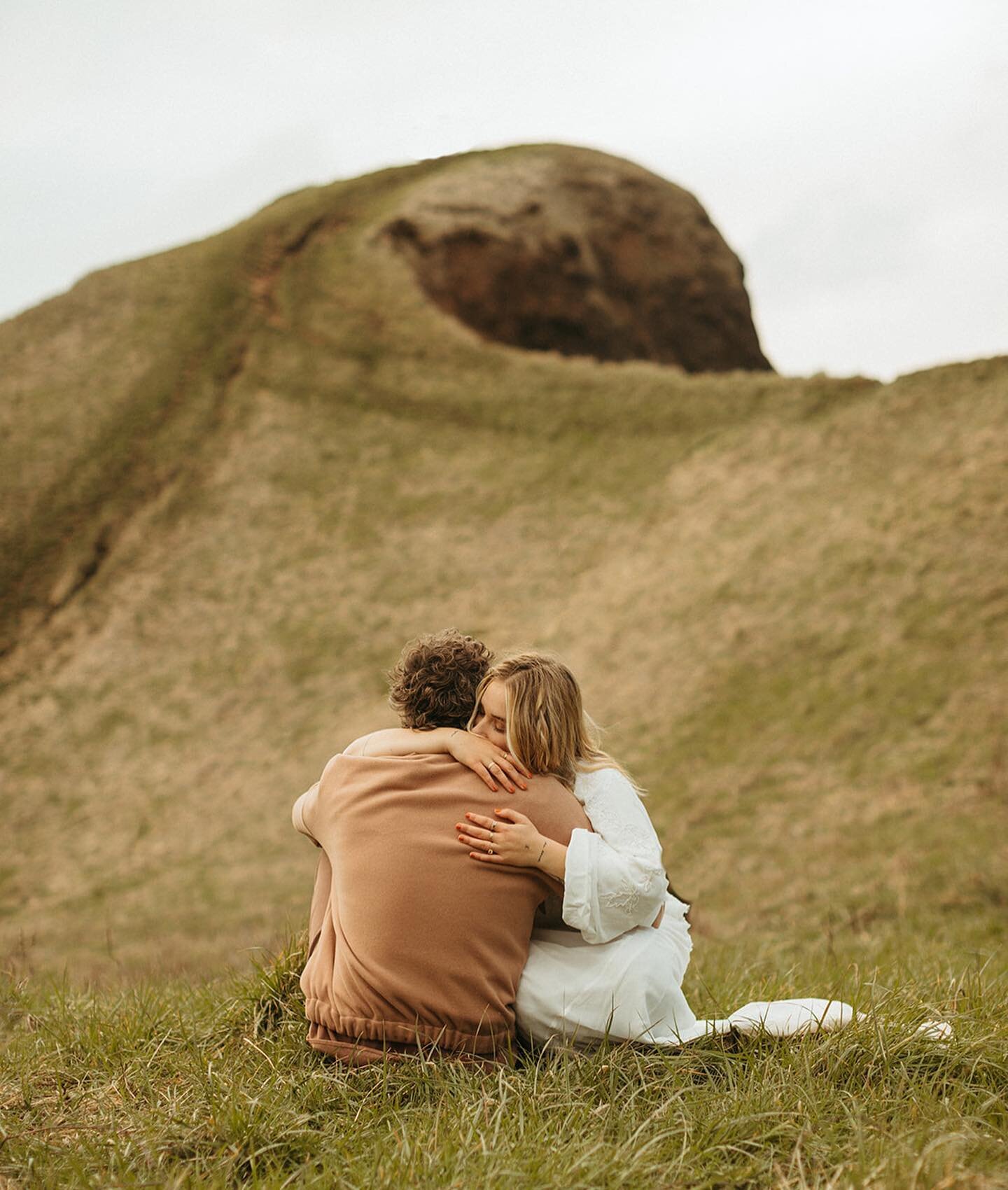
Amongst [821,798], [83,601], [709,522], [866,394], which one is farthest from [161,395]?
[821,798]

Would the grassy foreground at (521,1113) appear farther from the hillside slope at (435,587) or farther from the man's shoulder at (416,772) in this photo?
the hillside slope at (435,587)

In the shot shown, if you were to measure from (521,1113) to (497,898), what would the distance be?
604 mm

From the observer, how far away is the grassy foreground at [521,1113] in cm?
244

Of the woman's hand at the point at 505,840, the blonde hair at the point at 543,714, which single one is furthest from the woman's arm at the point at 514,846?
the blonde hair at the point at 543,714

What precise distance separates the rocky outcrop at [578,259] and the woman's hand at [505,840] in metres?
29.0

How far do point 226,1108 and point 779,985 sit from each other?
8.76 feet

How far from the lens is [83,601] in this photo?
21.7 meters

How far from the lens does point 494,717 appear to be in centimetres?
→ 321

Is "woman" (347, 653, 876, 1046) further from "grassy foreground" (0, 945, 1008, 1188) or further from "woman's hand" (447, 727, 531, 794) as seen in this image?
"grassy foreground" (0, 945, 1008, 1188)

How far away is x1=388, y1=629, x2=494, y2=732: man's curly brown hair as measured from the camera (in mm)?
3408

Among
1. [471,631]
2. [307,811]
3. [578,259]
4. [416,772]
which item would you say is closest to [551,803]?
[416,772]

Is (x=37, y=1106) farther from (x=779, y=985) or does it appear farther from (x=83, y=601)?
(x=83, y=601)

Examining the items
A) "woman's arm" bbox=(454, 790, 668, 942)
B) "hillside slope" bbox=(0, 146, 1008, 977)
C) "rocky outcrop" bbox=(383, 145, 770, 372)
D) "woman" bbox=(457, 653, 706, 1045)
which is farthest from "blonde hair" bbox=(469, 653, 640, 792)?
"rocky outcrop" bbox=(383, 145, 770, 372)

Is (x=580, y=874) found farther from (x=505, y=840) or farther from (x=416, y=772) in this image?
(x=416, y=772)
